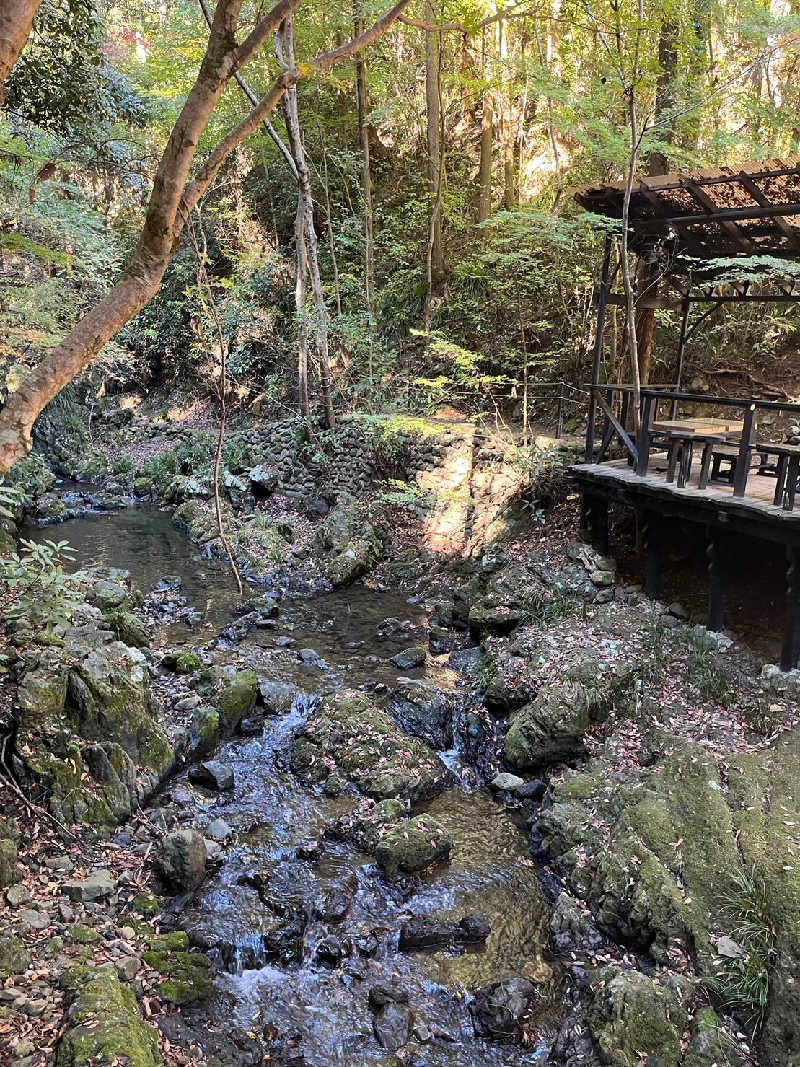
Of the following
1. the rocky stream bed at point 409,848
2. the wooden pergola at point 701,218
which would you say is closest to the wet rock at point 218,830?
the rocky stream bed at point 409,848

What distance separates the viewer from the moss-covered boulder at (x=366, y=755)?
7.49 meters

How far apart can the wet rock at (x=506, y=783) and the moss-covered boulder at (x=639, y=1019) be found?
107 inches

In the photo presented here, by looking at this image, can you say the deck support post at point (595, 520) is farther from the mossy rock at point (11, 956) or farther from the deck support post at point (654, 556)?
the mossy rock at point (11, 956)

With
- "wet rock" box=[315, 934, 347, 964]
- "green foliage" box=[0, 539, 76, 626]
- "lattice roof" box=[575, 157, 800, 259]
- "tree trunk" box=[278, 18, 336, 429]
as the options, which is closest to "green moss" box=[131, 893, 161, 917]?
"wet rock" box=[315, 934, 347, 964]

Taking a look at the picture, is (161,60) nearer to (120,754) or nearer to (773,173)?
(773,173)

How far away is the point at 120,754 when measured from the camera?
21.2 feet

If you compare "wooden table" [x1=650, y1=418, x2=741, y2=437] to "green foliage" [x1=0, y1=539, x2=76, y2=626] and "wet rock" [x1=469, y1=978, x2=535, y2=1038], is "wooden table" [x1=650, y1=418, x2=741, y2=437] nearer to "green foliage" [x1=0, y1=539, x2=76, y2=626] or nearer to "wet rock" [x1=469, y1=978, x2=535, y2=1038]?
"wet rock" [x1=469, y1=978, x2=535, y2=1038]

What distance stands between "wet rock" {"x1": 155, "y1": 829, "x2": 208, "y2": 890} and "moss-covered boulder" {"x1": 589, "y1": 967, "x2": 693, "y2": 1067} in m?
3.46

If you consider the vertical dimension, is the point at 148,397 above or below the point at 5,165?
below

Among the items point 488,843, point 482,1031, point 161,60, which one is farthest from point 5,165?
point 482,1031

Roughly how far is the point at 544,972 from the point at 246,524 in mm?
11874

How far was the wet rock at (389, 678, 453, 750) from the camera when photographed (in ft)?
28.0

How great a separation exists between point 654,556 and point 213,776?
6666 mm

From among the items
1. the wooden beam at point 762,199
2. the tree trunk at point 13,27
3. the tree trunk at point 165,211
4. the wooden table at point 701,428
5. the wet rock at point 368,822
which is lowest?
the wet rock at point 368,822
